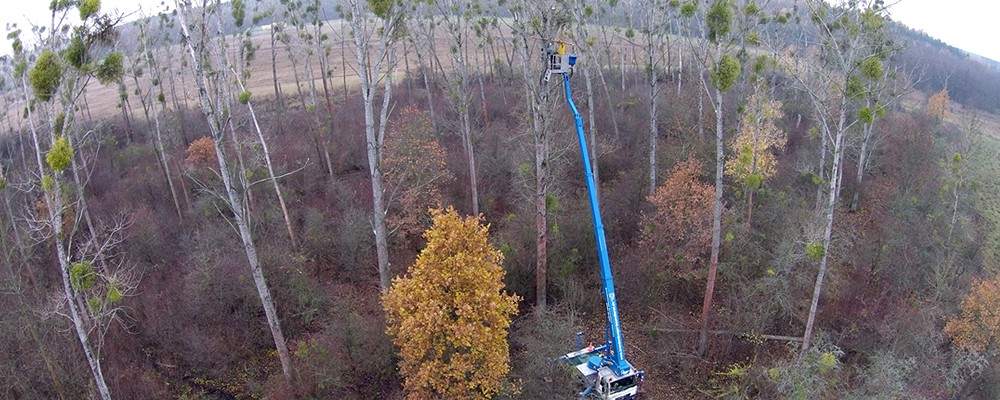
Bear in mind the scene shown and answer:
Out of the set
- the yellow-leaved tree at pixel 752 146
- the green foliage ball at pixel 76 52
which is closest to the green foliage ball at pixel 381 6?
the green foliage ball at pixel 76 52

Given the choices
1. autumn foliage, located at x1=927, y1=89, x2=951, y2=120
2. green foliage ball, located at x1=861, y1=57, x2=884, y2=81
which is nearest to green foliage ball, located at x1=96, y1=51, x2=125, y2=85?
green foliage ball, located at x1=861, y1=57, x2=884, y2=81

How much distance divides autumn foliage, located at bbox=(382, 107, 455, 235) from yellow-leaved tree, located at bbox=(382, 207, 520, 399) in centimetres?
814

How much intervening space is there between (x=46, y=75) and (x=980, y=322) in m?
22.5

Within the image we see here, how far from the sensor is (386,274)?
1454cm

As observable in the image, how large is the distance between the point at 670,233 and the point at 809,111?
2004cm

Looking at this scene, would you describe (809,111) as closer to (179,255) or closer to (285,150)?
(285,150)

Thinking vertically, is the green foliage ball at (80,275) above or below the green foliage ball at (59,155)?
below

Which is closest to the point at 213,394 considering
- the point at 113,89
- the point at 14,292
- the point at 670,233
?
the point at 14,292

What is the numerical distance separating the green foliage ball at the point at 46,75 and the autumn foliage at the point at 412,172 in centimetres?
1123

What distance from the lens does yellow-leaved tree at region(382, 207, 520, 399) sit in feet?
39.5

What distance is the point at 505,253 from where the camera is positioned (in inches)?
730

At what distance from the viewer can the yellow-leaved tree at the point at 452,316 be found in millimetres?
12039

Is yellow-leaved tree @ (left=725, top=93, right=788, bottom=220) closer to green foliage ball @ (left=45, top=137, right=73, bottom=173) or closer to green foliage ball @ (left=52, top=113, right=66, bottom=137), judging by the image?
green foliage ball @ (left=45, top=137, right=73, bottom=173)

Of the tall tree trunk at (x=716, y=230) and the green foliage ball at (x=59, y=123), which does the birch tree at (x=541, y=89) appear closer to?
the tall tree trunk at (x=716, y=230)
